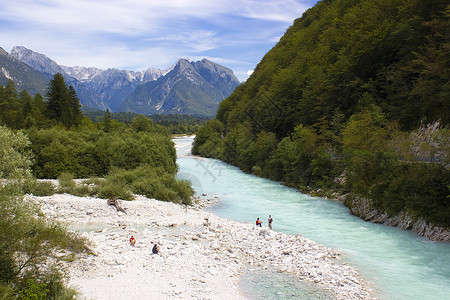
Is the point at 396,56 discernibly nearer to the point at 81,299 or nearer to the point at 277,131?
the point at 277,131

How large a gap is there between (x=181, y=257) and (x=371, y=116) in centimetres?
2735

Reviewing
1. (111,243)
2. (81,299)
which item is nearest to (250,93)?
(111,243)

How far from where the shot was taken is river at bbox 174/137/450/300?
15.5m

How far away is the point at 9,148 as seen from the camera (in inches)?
491

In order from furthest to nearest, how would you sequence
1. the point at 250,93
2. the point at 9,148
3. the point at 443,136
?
the point at 250,93 → the point at 443,136 → the point at 9,148

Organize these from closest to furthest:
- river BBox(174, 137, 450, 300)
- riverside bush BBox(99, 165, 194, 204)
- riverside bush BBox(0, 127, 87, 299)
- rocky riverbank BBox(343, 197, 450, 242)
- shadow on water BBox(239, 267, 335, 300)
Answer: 1. riverside bush BBox(0, 127, 87, 299)
2. shadow on water BBox(239, 267, 335, 300)
3. river BBox(174, 137, 450, 300)
4. rocky riverbank BBox(343, 197, 450, 242)
5. riverside bush BBox(99, 165, 194, 204)

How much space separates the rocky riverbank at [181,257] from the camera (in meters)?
14.2

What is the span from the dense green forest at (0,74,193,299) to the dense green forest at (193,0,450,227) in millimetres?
17250

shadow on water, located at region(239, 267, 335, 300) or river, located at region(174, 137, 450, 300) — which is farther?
river, located at region(174, 137, 450, 300)

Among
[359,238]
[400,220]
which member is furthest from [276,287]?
[400,220]

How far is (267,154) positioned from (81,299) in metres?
46.2

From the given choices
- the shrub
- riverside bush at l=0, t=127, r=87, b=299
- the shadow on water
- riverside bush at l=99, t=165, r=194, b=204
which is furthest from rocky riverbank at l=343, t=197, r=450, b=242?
the shrub

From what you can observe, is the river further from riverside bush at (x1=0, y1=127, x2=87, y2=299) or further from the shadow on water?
riverside bush at (x1=0, y1=127, x2=87, y2=299)

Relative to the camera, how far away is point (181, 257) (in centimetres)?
1795
